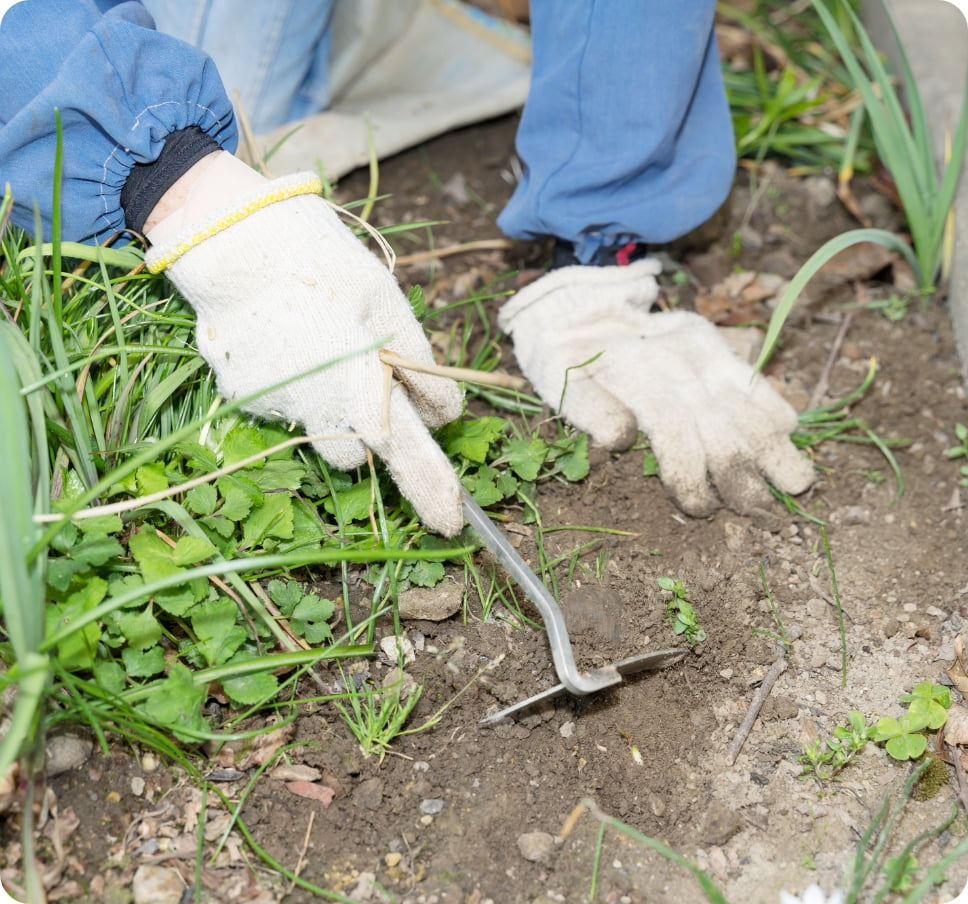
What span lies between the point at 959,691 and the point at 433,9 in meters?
2.14

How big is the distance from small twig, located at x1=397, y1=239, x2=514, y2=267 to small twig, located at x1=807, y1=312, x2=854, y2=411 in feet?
2.45

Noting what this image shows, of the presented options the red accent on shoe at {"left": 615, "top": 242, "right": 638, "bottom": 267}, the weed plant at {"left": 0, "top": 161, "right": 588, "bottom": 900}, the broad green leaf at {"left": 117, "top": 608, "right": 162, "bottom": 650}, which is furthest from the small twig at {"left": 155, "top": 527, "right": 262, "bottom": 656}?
the red accent on shoe at {"left": 615, "top": 242, "right": 638, "bottom": 267}

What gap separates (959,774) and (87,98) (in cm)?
165

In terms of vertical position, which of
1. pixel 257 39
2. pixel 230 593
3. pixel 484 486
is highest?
pixel 257 39

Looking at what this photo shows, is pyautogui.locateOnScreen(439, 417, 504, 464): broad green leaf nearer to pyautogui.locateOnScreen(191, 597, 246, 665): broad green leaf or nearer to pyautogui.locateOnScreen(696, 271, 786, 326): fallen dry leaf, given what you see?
pyautogui.locateOnScreen(191, 597, 246, 665): broad green leaf

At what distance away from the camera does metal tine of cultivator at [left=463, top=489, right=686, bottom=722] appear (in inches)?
56.9

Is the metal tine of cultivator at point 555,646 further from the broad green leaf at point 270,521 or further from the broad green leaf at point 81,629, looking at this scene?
the broad green leaf at point 81,629

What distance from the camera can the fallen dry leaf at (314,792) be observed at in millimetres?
1418

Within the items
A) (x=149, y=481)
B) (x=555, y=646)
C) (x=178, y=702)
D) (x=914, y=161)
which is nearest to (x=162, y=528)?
(x=149, y=481)

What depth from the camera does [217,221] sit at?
1477 mm

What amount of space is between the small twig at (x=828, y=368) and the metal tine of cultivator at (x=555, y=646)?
2.40 feet

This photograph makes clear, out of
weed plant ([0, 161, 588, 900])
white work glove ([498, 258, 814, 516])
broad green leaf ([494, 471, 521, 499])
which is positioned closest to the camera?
weed plant ([0, 161, 588, 900])

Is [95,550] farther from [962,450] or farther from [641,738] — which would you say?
[962,450]

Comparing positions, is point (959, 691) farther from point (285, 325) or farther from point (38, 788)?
point (38, 788)
